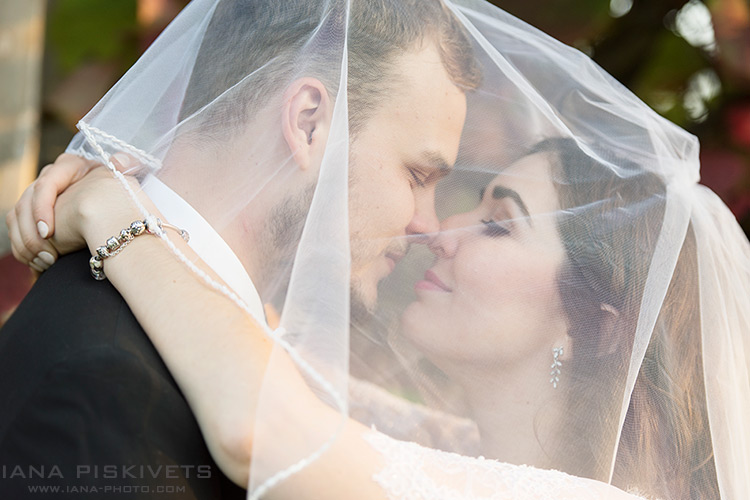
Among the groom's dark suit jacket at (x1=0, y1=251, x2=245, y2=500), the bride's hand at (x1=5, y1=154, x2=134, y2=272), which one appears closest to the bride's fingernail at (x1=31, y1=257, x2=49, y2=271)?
the bride's hand at (x1=5, y1=154, x2=134, y2=272)

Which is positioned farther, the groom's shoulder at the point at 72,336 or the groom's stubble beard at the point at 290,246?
the groom's stubble beard at the point at 290,246

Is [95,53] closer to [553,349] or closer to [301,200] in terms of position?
[301,200]

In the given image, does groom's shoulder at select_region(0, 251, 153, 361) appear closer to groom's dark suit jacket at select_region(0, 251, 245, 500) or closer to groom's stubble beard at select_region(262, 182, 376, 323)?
groom's dark suit jacket at select_region(0, 251, 245, 500)

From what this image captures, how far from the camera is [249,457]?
4.09 ft

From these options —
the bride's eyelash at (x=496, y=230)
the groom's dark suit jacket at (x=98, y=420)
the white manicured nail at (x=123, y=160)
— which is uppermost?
the white manicured nail at (x=123, y=160)

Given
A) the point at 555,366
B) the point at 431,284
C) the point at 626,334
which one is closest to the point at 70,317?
the point at 431,284

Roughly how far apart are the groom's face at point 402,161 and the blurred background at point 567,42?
155 centimetres

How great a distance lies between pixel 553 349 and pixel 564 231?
268 mm

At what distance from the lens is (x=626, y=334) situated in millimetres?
1726

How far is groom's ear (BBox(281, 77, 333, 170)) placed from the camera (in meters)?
1.61

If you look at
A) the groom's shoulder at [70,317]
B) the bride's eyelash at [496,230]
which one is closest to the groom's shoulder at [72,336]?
the groom's shoulder at [70,317]

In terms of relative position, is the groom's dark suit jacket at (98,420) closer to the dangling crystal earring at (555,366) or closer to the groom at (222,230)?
the groom at (222,230)

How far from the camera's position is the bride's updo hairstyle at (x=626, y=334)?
1.70m

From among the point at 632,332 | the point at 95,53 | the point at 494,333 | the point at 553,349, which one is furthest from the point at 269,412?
the point at 95,53
